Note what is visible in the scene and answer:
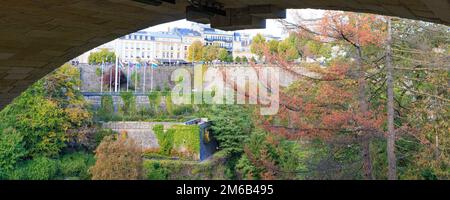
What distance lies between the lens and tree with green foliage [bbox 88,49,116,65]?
61.9 feet

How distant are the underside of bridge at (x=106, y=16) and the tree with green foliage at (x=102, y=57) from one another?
14.1 meters

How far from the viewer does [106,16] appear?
3.90 metres

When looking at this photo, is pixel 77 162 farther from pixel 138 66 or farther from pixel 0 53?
pixel 0 53

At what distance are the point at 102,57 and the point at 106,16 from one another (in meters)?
15.5

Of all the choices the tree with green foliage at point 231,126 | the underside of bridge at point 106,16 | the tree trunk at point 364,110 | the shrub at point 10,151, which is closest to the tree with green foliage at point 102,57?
the shrub at point 10,151

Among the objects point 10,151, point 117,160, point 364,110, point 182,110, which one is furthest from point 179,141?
point 364,110

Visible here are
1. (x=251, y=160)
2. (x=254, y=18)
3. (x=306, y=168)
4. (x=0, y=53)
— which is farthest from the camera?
(x=251, y=160)

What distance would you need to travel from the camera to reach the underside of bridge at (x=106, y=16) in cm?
315

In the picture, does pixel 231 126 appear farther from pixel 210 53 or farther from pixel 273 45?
pixel 273 45

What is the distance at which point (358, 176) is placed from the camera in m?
10.5
